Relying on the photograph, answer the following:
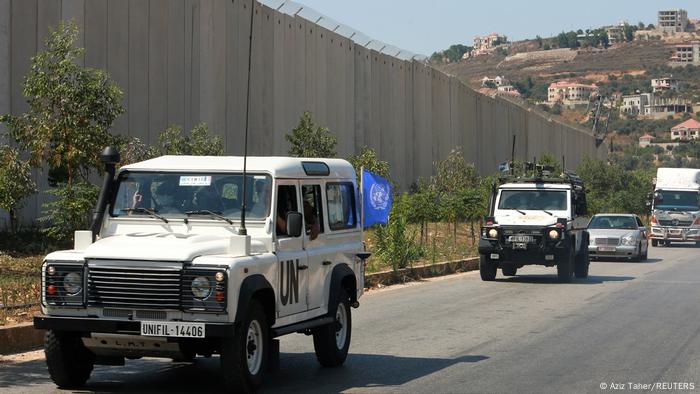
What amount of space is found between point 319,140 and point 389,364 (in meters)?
25.3

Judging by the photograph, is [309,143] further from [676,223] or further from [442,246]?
[676,223]

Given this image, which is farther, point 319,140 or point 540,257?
point 319,140

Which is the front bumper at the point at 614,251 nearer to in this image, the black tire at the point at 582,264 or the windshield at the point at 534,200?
the black tire at the point at 582,264

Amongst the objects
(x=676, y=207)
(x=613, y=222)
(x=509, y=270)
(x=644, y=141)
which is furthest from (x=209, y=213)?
(x=644, y=141)

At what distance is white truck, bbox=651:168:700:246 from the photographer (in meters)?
49.5

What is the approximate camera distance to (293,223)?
10438 mm

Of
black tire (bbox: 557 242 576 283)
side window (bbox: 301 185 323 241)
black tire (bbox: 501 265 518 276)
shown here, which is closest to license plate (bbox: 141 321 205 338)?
side window (bbox: 301 185 323 241)

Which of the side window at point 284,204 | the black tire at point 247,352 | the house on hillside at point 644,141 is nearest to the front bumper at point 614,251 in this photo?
the side window at point 284,204

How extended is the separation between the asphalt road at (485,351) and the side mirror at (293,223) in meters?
1.50

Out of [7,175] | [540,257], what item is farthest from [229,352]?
[540,257]

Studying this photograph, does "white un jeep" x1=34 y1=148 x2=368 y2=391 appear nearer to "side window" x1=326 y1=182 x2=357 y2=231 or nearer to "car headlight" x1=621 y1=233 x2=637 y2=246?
"side window" x1=326 y1=182 x2=357 y2=231

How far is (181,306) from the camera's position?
368 inches

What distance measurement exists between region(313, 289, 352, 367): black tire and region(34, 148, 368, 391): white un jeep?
1 centimetres

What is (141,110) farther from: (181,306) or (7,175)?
(181,306)
